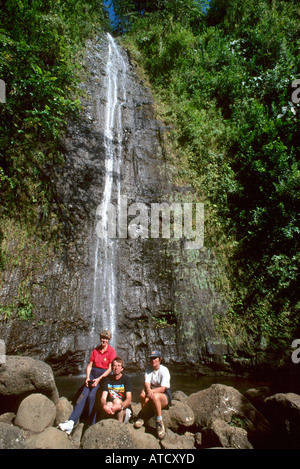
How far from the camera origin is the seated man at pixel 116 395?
406cm

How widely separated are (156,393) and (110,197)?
6.06 meters

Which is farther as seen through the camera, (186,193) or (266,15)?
(266,15)

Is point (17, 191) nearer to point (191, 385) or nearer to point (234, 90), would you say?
point (191, 385)

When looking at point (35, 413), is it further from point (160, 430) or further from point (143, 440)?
point (160, 430)

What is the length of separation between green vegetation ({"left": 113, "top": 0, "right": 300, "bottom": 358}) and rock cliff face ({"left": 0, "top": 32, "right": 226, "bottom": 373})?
0.89 meters

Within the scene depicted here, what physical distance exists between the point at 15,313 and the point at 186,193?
653 cm

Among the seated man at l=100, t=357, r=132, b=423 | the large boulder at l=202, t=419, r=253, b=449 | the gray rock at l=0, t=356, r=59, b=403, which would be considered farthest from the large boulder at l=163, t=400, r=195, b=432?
the gray rock at l=0, t=356, r=59, b=403

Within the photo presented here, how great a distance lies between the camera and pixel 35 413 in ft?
13.1

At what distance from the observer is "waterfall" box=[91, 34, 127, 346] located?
6.75 metres

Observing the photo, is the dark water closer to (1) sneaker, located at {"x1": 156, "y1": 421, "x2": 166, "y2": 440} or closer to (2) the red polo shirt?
(2) the red polo shirt

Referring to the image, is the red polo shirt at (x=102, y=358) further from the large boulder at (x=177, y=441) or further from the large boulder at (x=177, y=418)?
the large boulder at (x=177, y=441)

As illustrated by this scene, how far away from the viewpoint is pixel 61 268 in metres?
6.77

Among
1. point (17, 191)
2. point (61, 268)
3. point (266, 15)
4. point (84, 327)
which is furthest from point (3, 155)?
point (266, 15)

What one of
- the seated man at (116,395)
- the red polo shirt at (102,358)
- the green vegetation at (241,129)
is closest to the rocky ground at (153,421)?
the seated man at (116,395)
